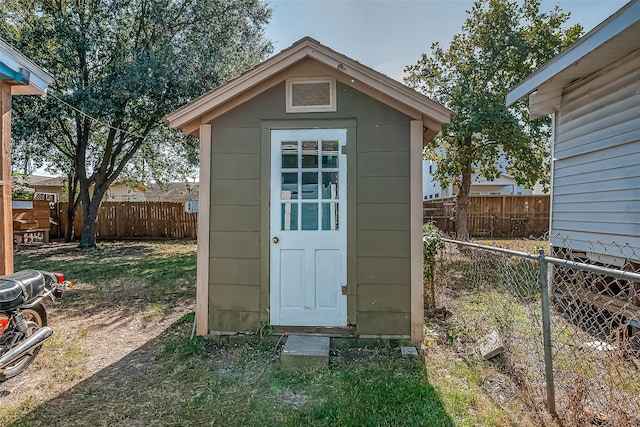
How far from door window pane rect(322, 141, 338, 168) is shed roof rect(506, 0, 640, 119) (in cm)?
287

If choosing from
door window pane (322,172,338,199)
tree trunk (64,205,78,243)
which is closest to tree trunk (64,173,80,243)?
tree trunk (64,205,78,243)

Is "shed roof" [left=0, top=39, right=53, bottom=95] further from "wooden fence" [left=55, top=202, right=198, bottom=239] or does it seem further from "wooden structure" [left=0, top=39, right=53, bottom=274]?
"wooden fence" [left=55, top=202, right=198, bottom=239]

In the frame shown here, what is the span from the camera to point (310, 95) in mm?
3945

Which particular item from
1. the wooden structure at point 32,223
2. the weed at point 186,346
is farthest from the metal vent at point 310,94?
the wooden structure at point 32,223

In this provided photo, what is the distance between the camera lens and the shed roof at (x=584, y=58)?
3469 millimetres

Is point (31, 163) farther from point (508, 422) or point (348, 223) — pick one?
point (508, 422)

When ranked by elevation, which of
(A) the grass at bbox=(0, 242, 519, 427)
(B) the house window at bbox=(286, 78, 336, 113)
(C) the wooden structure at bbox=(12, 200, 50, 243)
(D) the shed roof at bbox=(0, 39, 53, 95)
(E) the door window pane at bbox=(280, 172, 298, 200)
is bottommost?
(A) the grass at bbox=(0, 242, 519, 427)

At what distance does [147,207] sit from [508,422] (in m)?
14.2

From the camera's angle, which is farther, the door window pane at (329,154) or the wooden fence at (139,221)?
the wooden fence at (139,221)

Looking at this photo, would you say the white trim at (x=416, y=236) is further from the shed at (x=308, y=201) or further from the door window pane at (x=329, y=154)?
the door window pane at (x=329, y=154)

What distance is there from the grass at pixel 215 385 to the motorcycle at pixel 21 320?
215 millimetres

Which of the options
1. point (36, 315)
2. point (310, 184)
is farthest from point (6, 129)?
point (310, 184)

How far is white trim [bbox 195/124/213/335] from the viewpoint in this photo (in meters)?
Result: 3.97

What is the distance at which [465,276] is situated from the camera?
6.74 meters
